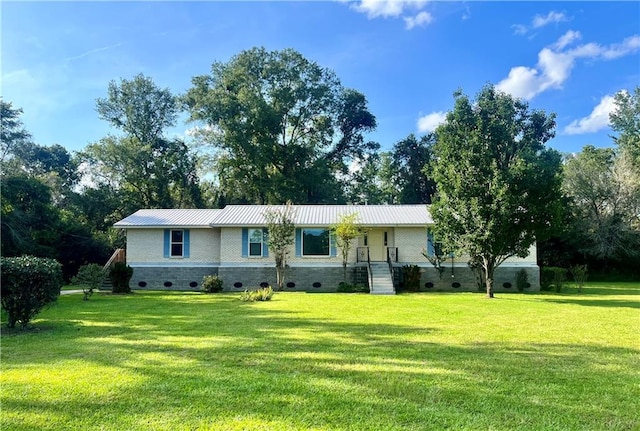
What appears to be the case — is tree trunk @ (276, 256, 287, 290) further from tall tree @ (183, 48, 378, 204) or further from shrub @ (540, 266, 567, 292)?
tall tree @ (183, 48, 378, 204)

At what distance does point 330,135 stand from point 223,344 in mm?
32828

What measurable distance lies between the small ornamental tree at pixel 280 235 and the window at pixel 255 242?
103 centimetres

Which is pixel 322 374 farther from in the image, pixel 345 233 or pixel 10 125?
pixel 10 125

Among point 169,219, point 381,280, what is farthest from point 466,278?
point 169,219

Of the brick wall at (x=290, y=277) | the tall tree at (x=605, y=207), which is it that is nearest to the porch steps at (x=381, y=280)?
the brick wall at (x=290, y=277)

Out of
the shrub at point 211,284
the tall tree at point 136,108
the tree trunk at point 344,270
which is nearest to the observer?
the shrub at point 211,284

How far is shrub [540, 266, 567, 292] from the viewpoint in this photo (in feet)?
64.2

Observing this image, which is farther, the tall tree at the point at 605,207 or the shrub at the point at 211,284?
the tall tree at the point at 605,207

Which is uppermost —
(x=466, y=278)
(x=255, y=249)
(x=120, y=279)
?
(x=255, y=249)

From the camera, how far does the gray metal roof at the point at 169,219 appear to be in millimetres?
20594

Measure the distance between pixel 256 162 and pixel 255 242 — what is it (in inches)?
576

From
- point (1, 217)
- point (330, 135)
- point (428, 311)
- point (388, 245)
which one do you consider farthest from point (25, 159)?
point (428, 311)

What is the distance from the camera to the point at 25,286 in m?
7.98

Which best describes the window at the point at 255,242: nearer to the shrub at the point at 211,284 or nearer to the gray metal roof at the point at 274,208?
the gray metal roof at the point at 274,208
